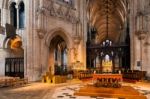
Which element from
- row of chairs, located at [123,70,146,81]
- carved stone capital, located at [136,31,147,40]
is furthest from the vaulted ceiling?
row of chairs, located at [123,70,146,81]

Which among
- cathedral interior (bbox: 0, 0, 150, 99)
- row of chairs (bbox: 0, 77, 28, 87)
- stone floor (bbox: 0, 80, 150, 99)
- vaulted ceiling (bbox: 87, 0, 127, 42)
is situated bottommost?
stone floor (bbox: 0, 80, 150, 99)

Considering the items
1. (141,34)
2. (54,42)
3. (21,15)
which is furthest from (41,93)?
(54,42)

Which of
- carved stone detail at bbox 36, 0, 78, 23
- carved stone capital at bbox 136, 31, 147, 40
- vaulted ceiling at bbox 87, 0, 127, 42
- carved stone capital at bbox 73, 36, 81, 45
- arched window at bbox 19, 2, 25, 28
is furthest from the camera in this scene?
vaulted ceiling at bbox 87, 0, 127, 42

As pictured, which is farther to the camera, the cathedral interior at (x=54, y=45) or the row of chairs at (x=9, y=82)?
the cathedral interior at (x=54, y=45)

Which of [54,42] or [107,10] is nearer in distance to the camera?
[54,42]

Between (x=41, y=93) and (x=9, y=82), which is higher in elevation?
(x=9, y=82)

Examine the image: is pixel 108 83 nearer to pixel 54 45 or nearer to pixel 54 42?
pixel 54 42

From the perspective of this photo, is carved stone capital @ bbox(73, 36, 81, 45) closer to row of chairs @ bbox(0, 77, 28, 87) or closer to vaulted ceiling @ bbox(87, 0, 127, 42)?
row of chairs @ bbox(0, 77, 28, 87)

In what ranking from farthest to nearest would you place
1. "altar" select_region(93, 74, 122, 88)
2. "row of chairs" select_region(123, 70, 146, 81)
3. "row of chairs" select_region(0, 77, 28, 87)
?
"row of chairs" select_region(123, 70, 146, 81), "row of chairs" select_region(0, 77, 28, 87), "altar" select_region(93, 74, 122, 88)

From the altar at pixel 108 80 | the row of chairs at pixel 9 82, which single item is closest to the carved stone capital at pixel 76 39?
the row of chairs at pixel 9 82

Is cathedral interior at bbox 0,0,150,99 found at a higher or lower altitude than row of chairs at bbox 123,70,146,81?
higher

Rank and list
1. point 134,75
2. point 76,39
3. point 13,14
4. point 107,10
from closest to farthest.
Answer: point 134,75 < point 13,14 < point 76,39 < point 107,10

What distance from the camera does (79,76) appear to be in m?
22.8

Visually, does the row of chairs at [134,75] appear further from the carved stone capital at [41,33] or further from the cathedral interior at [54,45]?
the carved stone capital at [41,33]
